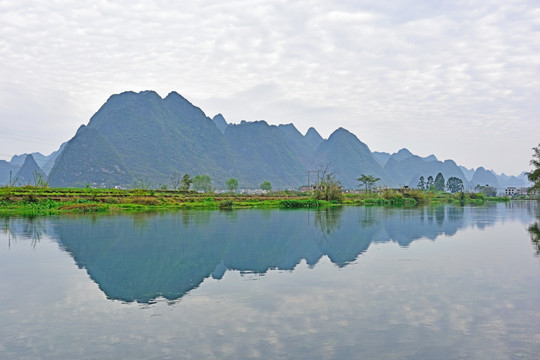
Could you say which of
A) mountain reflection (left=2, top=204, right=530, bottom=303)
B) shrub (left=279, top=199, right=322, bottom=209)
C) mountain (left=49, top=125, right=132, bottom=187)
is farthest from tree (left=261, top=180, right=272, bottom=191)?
mountain reflection (left=2, top=204, right=530, bottom=303)

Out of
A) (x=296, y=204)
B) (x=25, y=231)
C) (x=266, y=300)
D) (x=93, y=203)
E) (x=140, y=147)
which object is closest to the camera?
(x=266, y=300)

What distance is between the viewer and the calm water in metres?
6.27

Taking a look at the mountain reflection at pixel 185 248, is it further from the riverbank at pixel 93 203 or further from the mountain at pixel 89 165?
the mountain at pixel 89 165

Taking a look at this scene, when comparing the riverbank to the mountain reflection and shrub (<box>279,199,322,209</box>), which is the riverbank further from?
the mountain reflection

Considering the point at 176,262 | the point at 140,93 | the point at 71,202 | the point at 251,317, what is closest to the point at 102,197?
the point at 71,202

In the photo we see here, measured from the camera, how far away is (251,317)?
25.1 feet

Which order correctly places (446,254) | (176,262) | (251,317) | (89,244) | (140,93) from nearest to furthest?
(251,317), (176,262), (446,254), (89,244), (140,93)

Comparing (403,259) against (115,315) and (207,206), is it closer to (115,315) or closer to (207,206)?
Result: (115,315)

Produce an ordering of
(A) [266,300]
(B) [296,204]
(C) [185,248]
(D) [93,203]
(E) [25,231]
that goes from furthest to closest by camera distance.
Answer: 1. (B) [296,204]
2. (D) [93,203]
3. (E) [25,231]
4. (C) [185,248]
5. (A) [266,300]

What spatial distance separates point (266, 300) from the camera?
8.91 meters

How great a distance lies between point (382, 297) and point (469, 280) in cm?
329

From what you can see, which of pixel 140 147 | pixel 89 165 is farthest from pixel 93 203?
pixel 140 147

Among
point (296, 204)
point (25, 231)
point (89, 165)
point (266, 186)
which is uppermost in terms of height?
point (89, 165)

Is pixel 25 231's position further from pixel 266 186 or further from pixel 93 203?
pixel 266 186
